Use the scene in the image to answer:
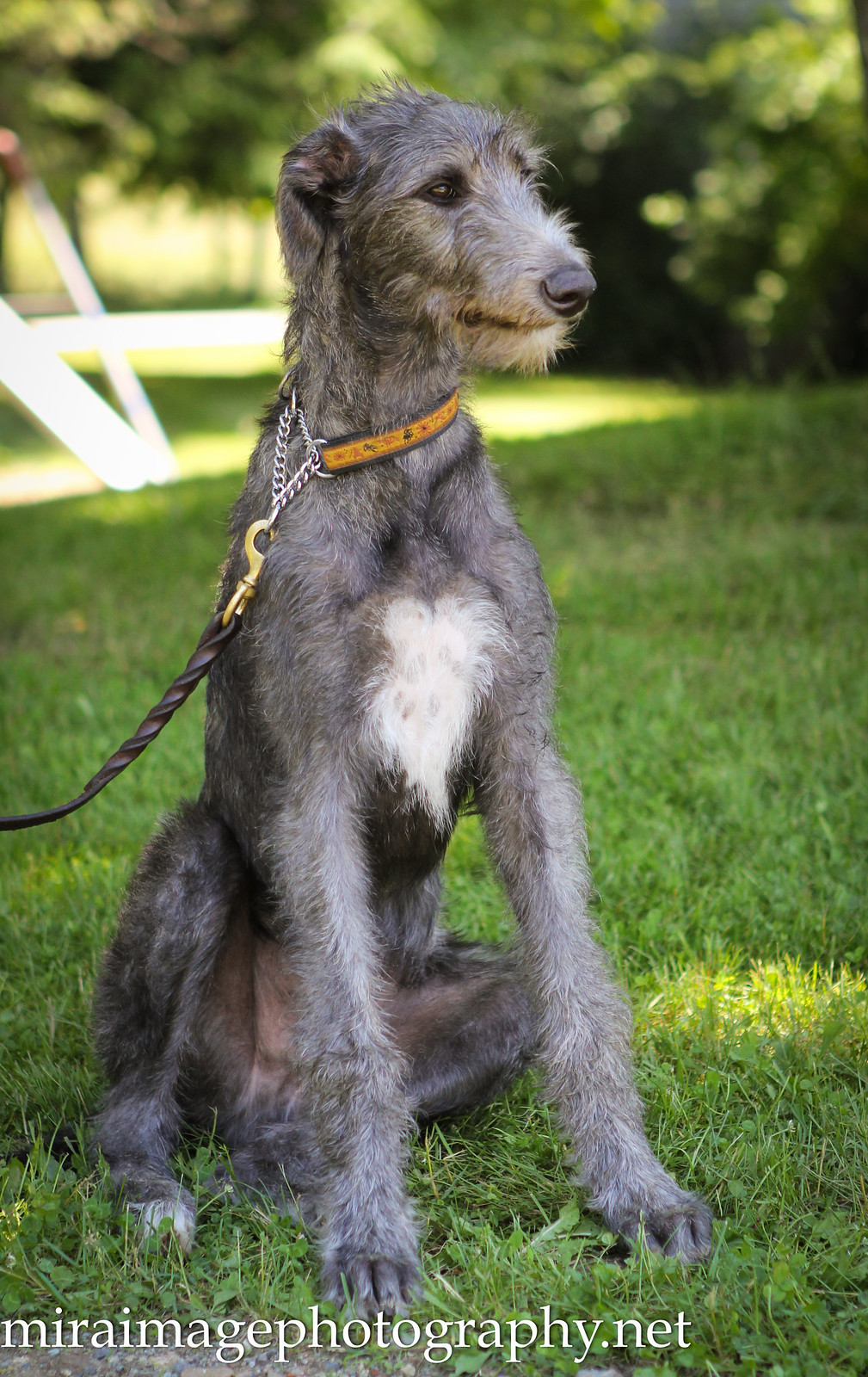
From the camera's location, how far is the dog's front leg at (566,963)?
2678 mm

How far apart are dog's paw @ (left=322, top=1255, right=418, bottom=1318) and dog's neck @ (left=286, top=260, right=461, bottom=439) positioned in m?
1.70

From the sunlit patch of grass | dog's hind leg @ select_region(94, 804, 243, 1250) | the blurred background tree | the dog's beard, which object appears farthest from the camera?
the blurred background tree

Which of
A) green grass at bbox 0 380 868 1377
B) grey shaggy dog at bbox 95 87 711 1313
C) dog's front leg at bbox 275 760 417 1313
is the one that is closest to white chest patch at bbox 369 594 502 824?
grey shaggy dog at bbox 95 87 711 1313

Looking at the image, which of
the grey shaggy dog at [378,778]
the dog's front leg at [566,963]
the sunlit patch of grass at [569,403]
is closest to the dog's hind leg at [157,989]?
the grey shaggy dog at [378,778]

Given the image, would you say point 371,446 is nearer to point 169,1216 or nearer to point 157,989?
point 157,989

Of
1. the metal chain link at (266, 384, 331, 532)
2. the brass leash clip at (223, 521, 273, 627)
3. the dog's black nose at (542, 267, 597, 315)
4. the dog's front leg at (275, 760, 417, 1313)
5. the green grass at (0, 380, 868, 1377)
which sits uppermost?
the dog's black nose at (542, 267, 597, 315)

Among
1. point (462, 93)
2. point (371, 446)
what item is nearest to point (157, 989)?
point (371, 446)

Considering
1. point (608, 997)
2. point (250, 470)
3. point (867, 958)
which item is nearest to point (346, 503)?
point (250, 470)

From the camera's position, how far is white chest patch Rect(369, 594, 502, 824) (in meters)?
2.58

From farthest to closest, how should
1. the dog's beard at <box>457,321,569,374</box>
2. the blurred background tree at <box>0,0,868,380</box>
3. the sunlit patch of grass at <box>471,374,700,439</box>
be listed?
the blurred background tree at <box>0,0,868,380</box>
the sunlit patch of grass at <box>471,374,700,439</box>
the dog's beard at <box>457,321,569,374</box>

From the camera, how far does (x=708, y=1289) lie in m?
2.38

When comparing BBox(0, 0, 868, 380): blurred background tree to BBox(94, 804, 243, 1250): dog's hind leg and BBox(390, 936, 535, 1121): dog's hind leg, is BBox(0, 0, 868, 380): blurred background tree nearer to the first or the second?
BBox(390, 936, 535, 1121): dog's hind leg

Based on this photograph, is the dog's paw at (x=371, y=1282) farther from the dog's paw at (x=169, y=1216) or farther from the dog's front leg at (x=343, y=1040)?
the dog's paw at (x=169, y=1216)

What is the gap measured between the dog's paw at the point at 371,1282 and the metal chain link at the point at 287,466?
152cm
